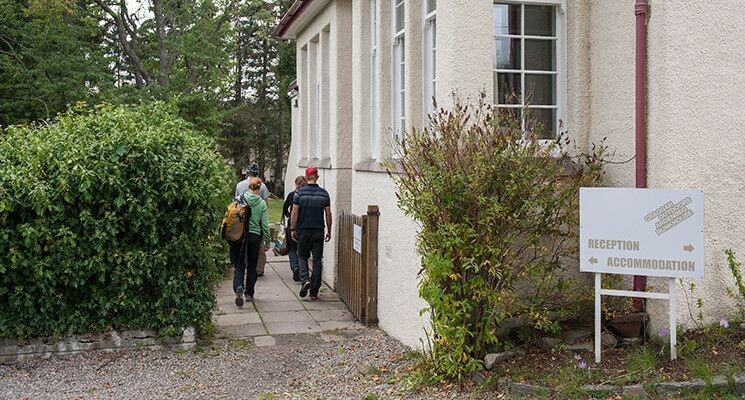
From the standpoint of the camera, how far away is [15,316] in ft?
26.2

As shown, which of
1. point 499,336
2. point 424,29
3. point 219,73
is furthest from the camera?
point 219,73

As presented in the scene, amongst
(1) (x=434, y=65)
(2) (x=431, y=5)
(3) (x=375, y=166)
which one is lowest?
(3) (x=375, y=166)

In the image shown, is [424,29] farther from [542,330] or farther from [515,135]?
[542,330]

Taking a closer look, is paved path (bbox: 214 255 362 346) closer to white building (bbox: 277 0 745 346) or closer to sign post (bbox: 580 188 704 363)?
white building (bbox: 277 0 745 346)

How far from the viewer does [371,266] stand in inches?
380

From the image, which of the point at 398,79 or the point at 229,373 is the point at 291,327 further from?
the point at 398,79

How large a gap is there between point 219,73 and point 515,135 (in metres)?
26.6

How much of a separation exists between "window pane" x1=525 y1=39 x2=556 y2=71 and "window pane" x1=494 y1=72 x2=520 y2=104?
0.20 m

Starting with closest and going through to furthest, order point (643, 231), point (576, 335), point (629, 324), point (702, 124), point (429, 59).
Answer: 1. point (643, 231)
2. point (702, 124)
3. point (629, 324)
4. point (576, 335)
5. point (429, 59)

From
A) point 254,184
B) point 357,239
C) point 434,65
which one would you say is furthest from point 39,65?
point 434,65

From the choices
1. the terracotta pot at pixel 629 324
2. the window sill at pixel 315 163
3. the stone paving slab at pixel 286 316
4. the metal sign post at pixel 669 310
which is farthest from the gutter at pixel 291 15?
the metal sign post at pixel 669 310

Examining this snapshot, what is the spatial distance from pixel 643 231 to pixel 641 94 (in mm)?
1377

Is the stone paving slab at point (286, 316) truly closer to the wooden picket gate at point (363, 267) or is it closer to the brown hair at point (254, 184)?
the wooden picket gate at point (363, 267)

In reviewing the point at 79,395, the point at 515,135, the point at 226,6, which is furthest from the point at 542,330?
the point at 226,6
